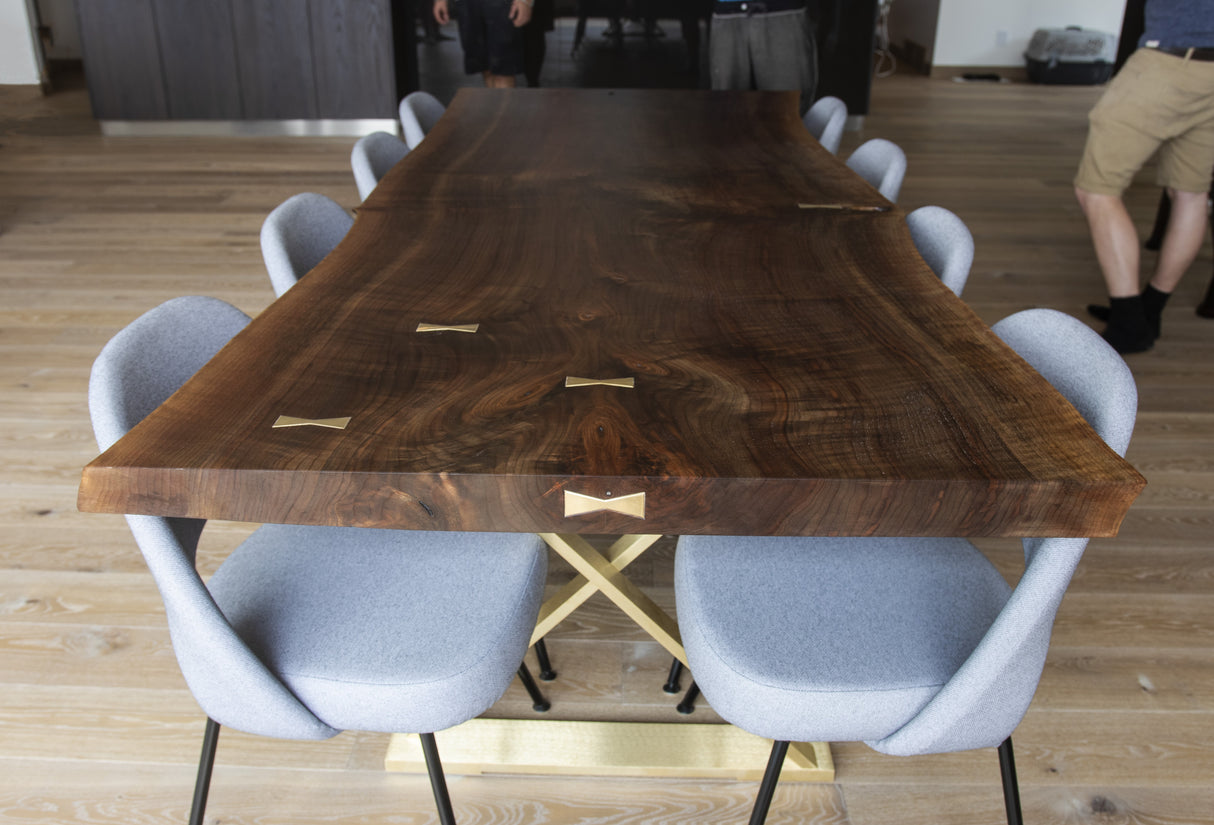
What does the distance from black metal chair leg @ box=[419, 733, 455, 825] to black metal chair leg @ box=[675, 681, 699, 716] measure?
1.84 ft

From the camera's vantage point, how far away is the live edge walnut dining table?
968 millimetres

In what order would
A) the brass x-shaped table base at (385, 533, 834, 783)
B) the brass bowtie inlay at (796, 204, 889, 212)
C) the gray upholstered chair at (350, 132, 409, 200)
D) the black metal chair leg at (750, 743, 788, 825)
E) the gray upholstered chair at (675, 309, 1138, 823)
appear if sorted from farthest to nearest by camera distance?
the gray upholstered chair at (350, 132, 409, 200) < the brass bowtie inlay at (796, 204, 889, 212) < the brass x-shaped table base at (385, 533, 834, 783) < the black metal chair leg at (750, 743, 788, 825) < the gray upholstered chair at (675, 309, 1138, 823)

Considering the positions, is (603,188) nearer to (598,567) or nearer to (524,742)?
(598,567)

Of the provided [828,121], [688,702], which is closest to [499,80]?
[828,121]

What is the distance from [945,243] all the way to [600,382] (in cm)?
93

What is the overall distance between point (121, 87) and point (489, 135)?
14.2 ft

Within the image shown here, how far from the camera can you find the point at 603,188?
2141mm

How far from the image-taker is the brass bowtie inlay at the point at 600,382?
1.17 m

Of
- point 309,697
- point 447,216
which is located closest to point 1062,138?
point 447,216

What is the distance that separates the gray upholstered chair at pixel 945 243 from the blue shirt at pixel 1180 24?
1481mm

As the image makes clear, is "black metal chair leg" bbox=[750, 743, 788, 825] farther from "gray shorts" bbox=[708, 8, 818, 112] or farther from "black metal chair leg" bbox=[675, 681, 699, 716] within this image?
"gray shorts" bbox=[708, 8, 818, 112]

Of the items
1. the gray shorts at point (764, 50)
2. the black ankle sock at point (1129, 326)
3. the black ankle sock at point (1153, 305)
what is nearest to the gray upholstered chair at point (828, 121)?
the gray shorts at point (764, 50)

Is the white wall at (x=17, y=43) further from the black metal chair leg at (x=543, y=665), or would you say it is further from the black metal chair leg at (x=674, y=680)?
the black metal chair leg at (x=674, y=680)

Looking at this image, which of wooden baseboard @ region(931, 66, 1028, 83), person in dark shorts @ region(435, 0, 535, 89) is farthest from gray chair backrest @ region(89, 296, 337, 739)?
wooden baseboard @ region(931, 66, 1028, 83)
